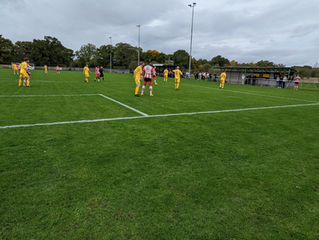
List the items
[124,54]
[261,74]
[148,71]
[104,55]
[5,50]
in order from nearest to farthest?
1. [148,71]
2. [261,74]
3. [5,50]
4. [124,54]
5. [104,55]

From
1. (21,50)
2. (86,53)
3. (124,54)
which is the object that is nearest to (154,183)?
(124,54)

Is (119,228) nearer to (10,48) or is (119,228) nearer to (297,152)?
(297,152)

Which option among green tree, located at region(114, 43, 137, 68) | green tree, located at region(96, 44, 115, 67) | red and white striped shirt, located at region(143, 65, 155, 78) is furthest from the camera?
green tree, located at region(96, 44, 115, 67)

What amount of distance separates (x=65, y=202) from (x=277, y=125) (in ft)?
20.3

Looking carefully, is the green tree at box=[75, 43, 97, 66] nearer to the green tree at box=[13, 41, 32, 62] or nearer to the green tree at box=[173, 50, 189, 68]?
the green tree at box=[13, 41, 32, 62]

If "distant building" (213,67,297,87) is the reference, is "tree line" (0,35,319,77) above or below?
above

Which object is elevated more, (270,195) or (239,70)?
(239,70)

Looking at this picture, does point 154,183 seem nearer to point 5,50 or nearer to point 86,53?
point 5,50

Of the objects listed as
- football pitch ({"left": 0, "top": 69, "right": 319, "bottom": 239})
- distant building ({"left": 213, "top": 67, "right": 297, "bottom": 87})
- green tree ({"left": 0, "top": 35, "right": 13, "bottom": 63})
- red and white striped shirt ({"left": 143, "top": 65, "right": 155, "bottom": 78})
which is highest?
green tree ({"left": 0, "top": 35, "right": 13, "bottom": 63})

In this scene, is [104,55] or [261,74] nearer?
[261,74]

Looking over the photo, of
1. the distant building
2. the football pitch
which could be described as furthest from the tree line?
the football pitch

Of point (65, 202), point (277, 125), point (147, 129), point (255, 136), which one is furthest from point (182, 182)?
point (277, 125)

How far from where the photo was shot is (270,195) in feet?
8.76

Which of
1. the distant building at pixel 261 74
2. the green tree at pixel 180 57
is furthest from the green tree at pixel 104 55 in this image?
the distant building at pixel 261 74
